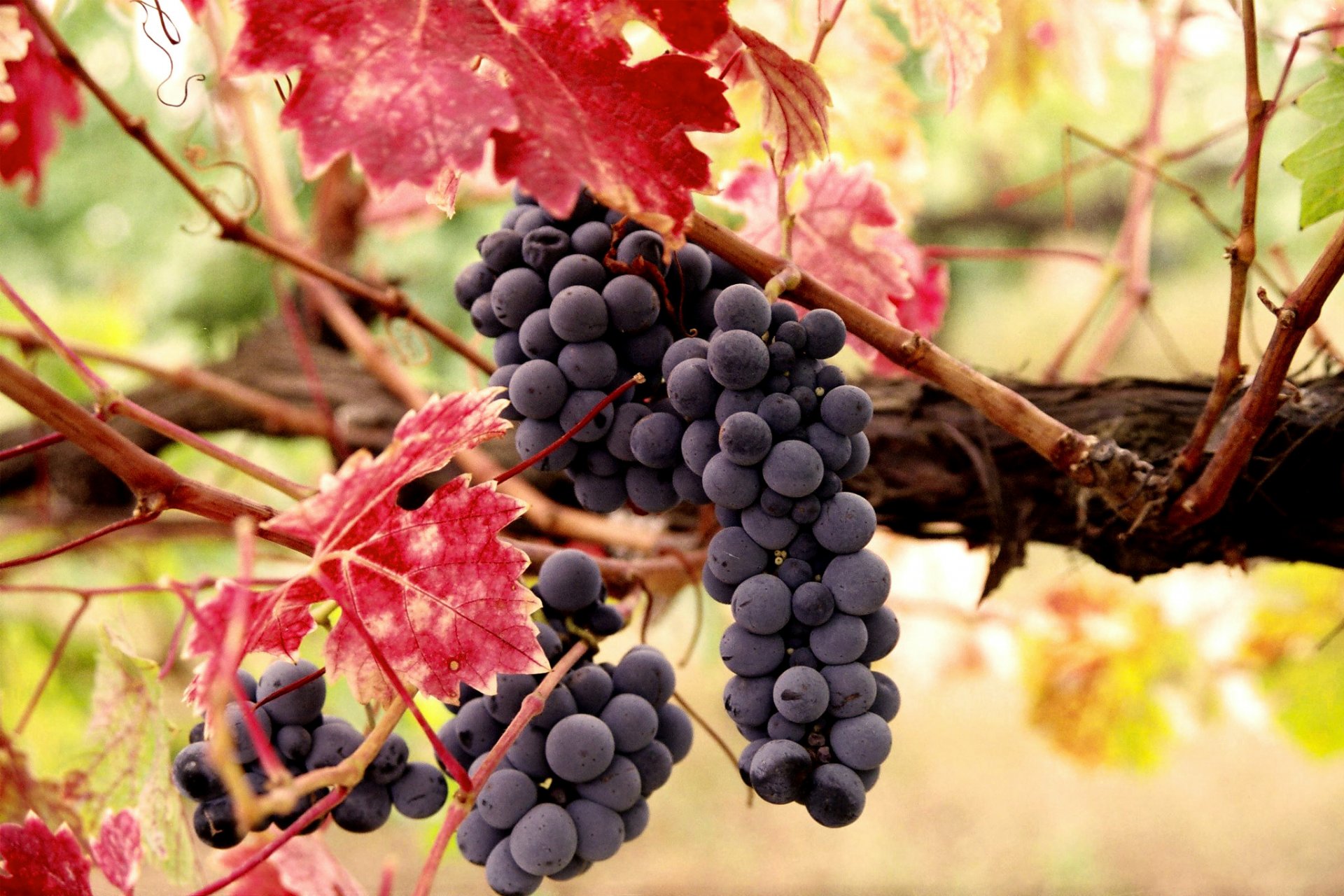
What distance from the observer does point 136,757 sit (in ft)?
1.57

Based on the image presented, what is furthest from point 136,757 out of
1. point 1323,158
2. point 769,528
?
point 1323,158

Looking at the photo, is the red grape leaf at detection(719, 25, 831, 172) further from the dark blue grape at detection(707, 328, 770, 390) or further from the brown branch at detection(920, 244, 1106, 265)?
the brown branch at detection(920, 244, 1106, 265)

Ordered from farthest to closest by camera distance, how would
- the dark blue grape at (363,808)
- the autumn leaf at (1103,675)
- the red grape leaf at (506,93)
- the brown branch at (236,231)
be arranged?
1. the autumn leaf at (1103,675)
2. the brown branch at (236,231)
3. the dark blue grape at (363,808)
4. the red grape leaf at (506,93)

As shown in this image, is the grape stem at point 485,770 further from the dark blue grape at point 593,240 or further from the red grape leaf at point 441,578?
the dark blue grape at point 593,240

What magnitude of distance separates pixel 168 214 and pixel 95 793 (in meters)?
1.59

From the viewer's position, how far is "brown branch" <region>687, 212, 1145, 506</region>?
14.8 inches

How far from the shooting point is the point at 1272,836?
2395mm

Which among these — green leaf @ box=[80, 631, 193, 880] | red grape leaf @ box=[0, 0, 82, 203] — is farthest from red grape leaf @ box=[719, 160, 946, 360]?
red grape leaf @ box=[0, 0, 82, 203]

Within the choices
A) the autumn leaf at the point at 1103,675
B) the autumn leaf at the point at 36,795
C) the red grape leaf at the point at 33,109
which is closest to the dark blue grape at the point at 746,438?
the autumn leaf at the point at 36,795

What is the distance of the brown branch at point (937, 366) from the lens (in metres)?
0.38

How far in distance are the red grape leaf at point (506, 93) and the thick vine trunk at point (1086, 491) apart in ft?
0.92

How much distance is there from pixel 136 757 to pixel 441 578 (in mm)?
248

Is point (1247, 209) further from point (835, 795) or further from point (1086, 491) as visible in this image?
point (835, 795)

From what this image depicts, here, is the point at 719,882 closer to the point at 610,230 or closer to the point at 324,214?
the point at 324,214
